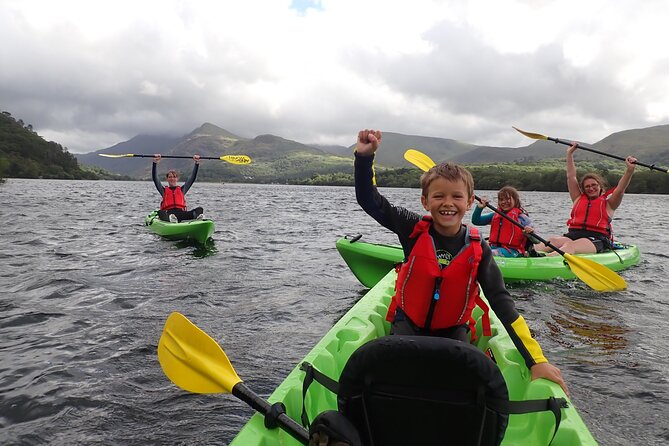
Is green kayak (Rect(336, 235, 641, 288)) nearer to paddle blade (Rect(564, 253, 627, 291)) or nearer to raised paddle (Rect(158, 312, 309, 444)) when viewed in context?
paddle blade (Rect(564, 253, 627, 291))

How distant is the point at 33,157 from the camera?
102250 millimetres

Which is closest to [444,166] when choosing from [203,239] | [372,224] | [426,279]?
[426,279]

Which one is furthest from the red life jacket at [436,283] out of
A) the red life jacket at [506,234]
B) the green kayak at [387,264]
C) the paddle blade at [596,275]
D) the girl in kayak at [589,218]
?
the girl in kayak at [589,218]

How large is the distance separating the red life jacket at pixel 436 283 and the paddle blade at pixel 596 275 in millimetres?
4372

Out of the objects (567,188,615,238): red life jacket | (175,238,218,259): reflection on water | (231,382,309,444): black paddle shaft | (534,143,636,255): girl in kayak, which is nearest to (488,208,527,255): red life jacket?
(534,143,636,255): girl in kayak

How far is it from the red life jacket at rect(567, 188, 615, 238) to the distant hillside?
103 metres

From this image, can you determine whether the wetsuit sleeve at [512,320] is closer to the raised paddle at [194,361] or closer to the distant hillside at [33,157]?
the raised paddle at [194,361]

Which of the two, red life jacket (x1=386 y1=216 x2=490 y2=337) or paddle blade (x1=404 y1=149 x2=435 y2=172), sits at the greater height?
paddle blade (x1=404 y1=149 x2=435 y2=172)

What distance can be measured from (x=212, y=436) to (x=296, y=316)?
310 cm

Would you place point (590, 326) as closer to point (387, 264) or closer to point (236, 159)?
point (387, 264)

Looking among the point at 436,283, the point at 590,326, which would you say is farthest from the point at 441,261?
the point at 590,326

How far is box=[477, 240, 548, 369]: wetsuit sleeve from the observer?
2.82m

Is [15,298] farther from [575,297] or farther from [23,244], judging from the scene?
[575,297]

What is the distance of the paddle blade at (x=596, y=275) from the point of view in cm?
660
